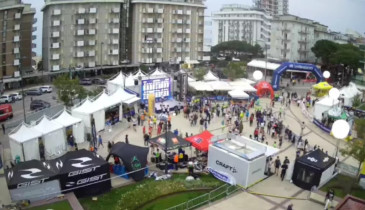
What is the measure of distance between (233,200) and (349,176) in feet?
30.0

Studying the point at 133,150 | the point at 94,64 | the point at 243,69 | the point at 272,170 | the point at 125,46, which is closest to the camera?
the point at 133,150

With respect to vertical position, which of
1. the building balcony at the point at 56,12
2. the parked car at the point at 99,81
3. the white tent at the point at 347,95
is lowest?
the white tent at the point at 347,95

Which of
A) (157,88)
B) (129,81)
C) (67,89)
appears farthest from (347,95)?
(67,89)

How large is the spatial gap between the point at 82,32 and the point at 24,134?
4364 cm

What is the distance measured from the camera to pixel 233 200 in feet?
68.5

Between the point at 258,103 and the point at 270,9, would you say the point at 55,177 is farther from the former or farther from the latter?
the point at 270,9

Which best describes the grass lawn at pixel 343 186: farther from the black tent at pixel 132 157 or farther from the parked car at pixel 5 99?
the parked car at pixel 5 99

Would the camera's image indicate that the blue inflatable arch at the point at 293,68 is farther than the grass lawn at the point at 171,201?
Yes

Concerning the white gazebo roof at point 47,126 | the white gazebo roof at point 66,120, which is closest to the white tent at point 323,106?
the white gazebo roof at point 66,120

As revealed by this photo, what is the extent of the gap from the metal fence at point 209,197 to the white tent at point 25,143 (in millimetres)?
11919

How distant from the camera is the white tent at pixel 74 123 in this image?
1120 inches

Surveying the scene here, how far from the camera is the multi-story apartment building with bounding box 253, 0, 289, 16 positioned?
161625 millimetres

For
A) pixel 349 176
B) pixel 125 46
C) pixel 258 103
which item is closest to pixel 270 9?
pixel 125 46

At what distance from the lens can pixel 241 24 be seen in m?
125
